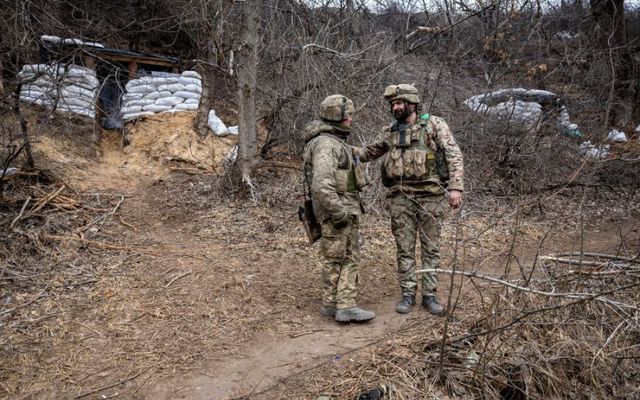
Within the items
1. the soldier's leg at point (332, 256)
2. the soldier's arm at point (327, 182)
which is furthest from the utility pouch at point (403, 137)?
the soldier's leg at point (332, 256)

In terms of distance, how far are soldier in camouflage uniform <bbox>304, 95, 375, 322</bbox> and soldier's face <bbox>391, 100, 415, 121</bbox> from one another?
1.19 feet

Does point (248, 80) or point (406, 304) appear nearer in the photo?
point (406, 304)

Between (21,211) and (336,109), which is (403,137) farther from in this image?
(21,211)


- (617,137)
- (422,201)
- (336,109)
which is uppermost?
(617,137)

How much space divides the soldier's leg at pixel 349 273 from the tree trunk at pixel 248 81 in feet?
10.0

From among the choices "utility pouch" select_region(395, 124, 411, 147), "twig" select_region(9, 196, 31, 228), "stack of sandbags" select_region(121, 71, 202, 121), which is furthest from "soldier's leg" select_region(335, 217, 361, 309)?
"stack of sandbags" select_region(121, 71, 202, 121)

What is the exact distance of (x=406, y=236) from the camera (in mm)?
3826

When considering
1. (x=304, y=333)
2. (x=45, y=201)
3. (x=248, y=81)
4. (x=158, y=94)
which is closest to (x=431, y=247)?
(x=304, y=333)

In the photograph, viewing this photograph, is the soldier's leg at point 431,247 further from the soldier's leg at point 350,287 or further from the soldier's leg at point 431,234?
the soldier's leg at point 350,287

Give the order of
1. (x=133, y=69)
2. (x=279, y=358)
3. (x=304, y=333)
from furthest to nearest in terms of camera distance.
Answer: (x=133, y=69)
(x=304, y=333)
(x=279, y=358)

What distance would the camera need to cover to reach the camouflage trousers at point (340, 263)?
141 inches

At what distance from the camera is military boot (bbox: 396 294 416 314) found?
375 cm

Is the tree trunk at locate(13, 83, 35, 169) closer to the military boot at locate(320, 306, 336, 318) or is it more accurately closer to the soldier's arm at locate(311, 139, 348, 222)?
the soldier's arm at locate(311, 139, 348, 222)

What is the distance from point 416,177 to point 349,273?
923 millimetres
